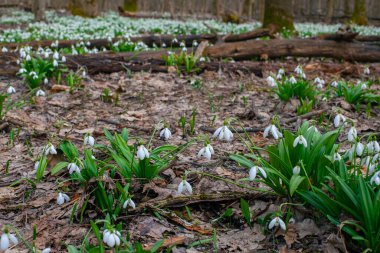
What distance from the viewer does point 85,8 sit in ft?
69.4

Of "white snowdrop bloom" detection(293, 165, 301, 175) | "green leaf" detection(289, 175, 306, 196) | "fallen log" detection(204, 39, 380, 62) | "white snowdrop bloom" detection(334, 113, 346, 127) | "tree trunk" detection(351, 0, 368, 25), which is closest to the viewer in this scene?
"green leaf" detection(289, 175, 306, 196)

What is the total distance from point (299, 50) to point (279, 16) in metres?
6.44

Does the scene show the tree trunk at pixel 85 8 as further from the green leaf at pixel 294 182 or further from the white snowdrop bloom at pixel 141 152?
the green leaf at pixel 294 182

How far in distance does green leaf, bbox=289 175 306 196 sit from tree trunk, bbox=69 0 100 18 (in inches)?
789

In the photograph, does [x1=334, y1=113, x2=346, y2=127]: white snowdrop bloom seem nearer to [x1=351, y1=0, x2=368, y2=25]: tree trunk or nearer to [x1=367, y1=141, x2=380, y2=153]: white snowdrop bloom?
[x1=367, y1=141, x2=380, y2=153]: white snowdrop bloom

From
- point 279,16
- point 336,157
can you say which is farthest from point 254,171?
point 279,16

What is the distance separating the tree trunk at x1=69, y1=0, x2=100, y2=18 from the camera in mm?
21000

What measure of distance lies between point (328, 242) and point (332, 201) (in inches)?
8.6

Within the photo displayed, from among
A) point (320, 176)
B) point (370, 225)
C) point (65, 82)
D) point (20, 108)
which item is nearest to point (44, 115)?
point (20, 108)

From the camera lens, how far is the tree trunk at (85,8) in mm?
21000

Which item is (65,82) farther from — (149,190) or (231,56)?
(149,190)

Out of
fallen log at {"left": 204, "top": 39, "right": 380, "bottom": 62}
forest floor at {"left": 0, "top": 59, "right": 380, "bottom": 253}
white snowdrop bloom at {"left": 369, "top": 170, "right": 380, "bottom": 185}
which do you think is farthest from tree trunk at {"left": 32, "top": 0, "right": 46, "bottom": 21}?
white snowdrop bloom at {"left": 369, "top": 170, "right": 380, "bottom": 185}

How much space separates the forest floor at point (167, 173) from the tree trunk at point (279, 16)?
8.37 metres

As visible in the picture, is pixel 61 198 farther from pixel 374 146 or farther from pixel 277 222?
pixel 374 146
